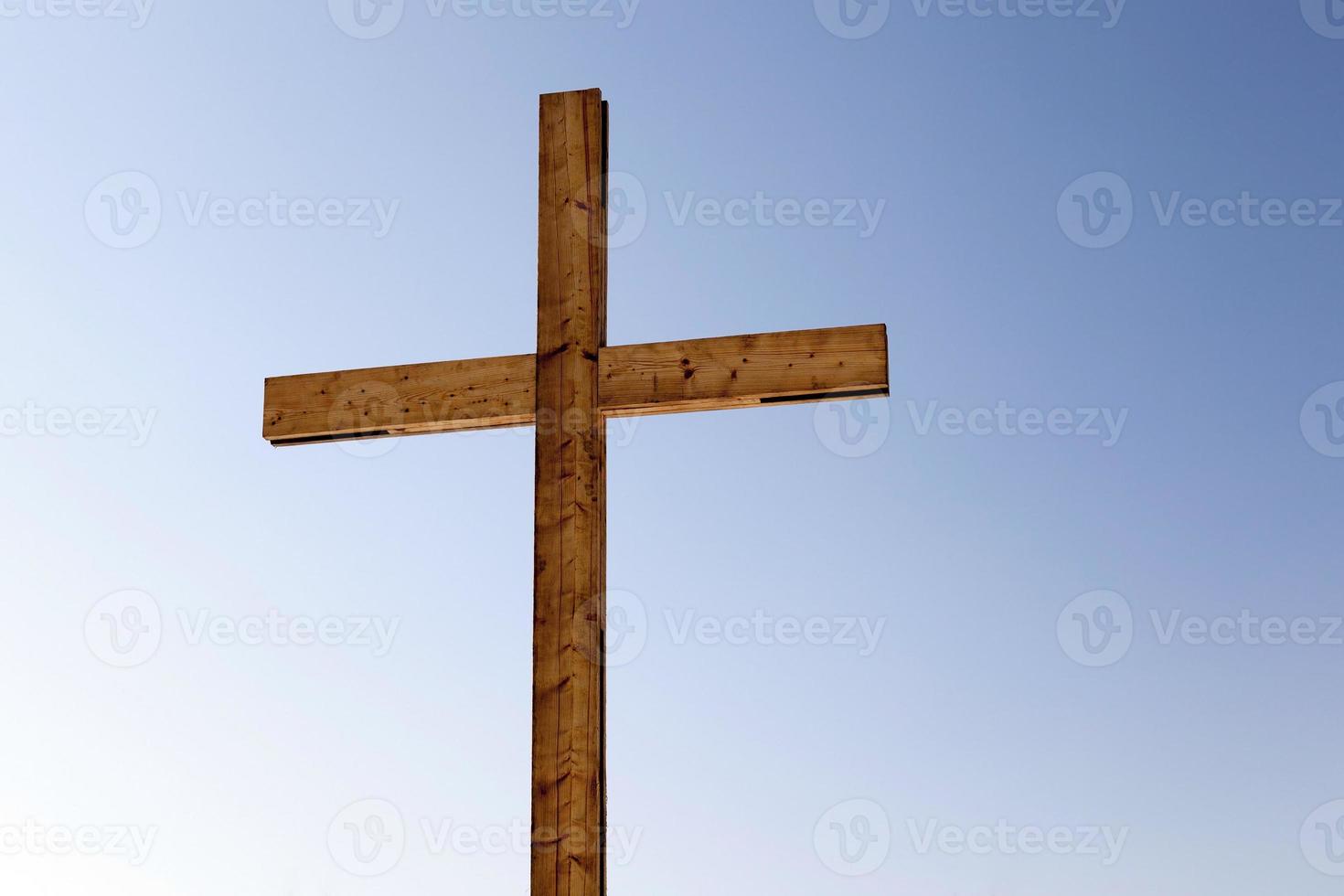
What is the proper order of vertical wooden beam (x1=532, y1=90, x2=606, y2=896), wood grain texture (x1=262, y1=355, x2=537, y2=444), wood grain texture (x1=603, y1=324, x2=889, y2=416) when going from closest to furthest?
vertical wooden beam (x1=532, y1=90, x2=606, y2=896) < wood grain texture (x1=603, y1=324, x2=889, y2=416) < wood grain texture (x1=262, y1=355, x2=537, y2=444)

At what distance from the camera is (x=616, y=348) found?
3.44m

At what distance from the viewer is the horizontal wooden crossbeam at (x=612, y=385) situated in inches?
131

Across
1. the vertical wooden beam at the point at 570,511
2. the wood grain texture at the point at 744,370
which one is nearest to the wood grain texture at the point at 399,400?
the vertical wooden beam at the point at 570,511

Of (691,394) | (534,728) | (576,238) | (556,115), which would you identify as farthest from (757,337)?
(534,728)

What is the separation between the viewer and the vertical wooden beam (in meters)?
3.08

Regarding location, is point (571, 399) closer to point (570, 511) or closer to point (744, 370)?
point (570, 511)

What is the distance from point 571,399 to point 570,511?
29cm

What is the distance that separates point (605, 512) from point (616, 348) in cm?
40

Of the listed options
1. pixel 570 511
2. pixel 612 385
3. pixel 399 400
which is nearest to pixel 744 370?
pixel 612 385

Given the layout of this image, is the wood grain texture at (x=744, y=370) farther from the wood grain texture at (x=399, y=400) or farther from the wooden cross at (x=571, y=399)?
the wood grain texture at (x=399, y=400)

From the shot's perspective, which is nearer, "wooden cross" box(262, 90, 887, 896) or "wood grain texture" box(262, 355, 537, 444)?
"wooden cross" box(262, 90, 887, 896)

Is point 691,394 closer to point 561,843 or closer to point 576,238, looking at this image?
point 576,238

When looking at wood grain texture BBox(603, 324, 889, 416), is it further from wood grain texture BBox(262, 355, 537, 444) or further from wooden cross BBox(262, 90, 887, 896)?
wood grain texture BBox(262, 355, 537, 444)

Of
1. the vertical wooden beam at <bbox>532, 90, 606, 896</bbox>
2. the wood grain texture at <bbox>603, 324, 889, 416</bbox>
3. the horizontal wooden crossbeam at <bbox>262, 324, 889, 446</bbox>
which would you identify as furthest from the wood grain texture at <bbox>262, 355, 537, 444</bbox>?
the wood grain texture at <bbox>603, 324, 889, 416</bbox>
